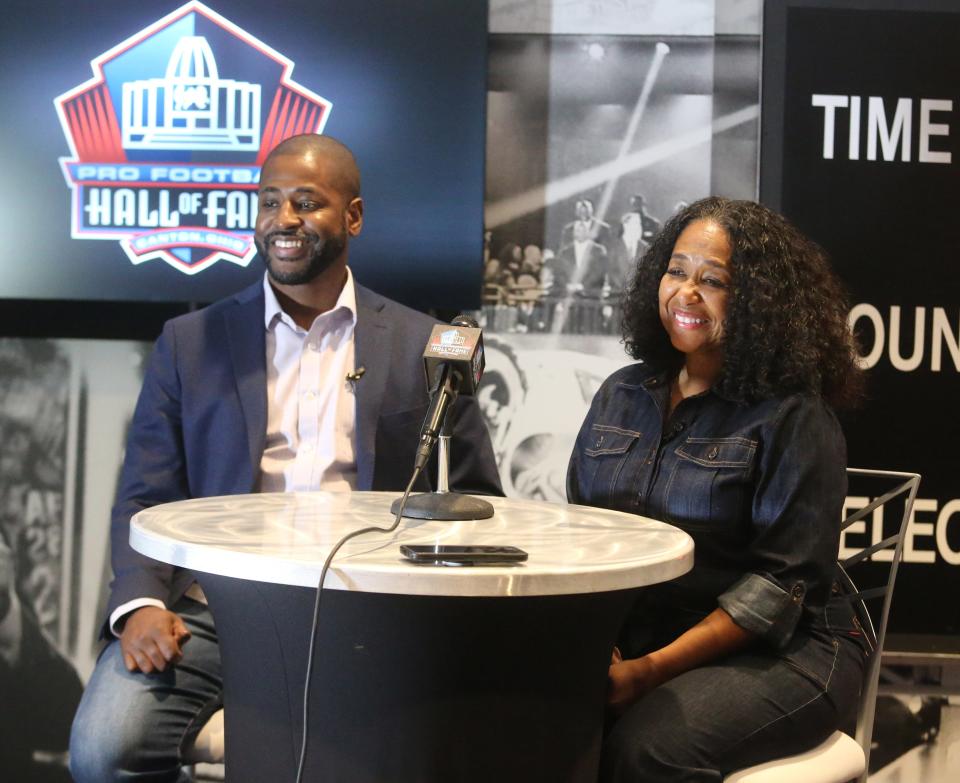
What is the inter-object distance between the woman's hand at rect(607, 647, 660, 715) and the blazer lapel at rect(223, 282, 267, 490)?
0.90m

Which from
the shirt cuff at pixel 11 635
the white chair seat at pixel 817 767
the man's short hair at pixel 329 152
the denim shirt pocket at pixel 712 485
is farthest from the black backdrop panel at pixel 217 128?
the white chair seat at pixel 817 767

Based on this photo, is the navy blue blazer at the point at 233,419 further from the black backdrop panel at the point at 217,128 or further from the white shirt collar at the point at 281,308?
the black backdrop panel at the point at 217,128

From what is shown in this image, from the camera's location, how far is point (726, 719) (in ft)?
5.95

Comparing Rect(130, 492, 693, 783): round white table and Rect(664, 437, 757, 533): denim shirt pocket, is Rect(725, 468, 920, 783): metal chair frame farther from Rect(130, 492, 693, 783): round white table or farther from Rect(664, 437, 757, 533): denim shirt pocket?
Rect(130, 492, 693, 783): round white table

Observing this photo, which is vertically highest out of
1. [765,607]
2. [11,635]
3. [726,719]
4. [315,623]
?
[315,623]

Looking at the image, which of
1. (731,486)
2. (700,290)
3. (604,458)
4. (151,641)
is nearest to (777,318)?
(700,290)

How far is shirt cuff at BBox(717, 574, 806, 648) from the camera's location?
6.24ft

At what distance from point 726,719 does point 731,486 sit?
43 centimetres

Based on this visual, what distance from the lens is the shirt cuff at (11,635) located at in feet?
10.8

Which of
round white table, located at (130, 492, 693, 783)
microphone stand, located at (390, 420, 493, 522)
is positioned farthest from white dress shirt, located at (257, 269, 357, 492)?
round white table, located at (130, 492, 693, 783)

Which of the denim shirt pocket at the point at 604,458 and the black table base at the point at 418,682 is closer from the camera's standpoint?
the black table base at the point at 418,682

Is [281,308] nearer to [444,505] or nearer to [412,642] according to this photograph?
[444,505]

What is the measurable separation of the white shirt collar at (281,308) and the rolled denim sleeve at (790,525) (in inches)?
40.1

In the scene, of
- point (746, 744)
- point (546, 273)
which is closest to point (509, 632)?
point (746, 744)
